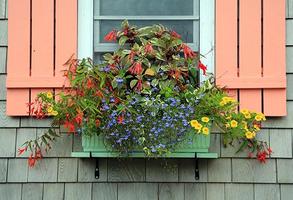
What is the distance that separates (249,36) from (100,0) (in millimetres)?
957

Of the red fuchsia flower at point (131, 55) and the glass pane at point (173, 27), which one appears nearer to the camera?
the red fuchsia flower at point (131, 55)

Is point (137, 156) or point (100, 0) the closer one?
point (137, 156)

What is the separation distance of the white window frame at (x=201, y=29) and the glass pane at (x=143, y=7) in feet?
0.18

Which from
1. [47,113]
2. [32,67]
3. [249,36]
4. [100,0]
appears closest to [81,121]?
[47,113]

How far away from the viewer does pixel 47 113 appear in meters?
4.00

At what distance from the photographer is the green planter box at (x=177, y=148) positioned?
152 inches

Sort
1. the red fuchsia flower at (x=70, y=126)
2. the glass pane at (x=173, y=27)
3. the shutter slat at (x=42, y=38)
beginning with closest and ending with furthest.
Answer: the red fuchsia flower at (x=70, y=126), the shutter slat at (x=42, y=38), the glass pane at (x=173, y=27)

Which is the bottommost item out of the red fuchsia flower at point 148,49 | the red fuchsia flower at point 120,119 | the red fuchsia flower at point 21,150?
the red fuchsia flower at point 21,150

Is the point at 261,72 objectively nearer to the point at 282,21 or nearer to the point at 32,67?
the point at 282,21

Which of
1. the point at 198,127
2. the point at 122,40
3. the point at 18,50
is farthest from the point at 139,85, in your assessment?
the point at 18,50

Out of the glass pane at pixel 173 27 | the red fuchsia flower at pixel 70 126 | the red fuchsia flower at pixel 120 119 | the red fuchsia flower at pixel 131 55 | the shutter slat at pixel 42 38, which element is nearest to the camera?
the red fuchsia flower at pixel 120 119

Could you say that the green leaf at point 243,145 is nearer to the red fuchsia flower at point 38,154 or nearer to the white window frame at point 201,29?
the white window frame at point 201,29

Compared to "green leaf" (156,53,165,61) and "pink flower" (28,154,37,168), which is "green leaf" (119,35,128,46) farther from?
"pink flower" (28,154,37,168)

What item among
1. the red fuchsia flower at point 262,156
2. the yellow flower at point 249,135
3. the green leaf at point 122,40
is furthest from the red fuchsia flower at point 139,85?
the red fuchsia flower at point 262,156
